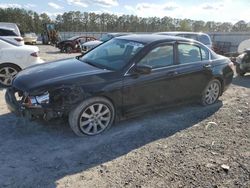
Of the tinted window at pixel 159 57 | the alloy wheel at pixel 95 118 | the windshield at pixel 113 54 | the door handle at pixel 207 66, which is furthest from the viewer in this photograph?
the door handle at pixel 207 66

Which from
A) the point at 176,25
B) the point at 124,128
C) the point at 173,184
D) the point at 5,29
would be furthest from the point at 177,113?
the point at 176,25

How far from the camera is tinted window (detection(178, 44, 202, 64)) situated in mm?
5987

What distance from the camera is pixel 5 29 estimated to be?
13352 mm

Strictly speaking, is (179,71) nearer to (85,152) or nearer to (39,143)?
(85,152)

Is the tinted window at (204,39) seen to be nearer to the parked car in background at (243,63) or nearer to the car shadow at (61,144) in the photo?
the parked car in background at (243,63)

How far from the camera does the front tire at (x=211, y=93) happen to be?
660 cm

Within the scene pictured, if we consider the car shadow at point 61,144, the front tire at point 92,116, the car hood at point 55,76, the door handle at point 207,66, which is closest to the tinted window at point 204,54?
the door handle at point 207,66

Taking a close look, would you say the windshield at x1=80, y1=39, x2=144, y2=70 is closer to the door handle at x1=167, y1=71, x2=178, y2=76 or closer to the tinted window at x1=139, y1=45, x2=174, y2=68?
the tinted window at x1=139, y1=45, x2=174, y2=68

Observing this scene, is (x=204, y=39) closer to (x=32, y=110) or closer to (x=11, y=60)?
(x=11, y=60)

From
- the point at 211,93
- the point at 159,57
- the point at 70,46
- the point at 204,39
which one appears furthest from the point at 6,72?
the point at 70,46

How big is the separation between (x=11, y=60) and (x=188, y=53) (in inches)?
185

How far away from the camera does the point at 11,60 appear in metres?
8.14

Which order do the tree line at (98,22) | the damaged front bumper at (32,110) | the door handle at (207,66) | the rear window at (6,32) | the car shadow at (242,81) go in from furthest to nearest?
1. the tree line at (98,22)
2. the rear window at (6,32)
3. the car shadow at (242,81)
4. the door handle at (207,66)
5. the damaged front bumper at (32,110)

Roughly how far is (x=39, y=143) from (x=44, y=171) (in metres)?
0.87
